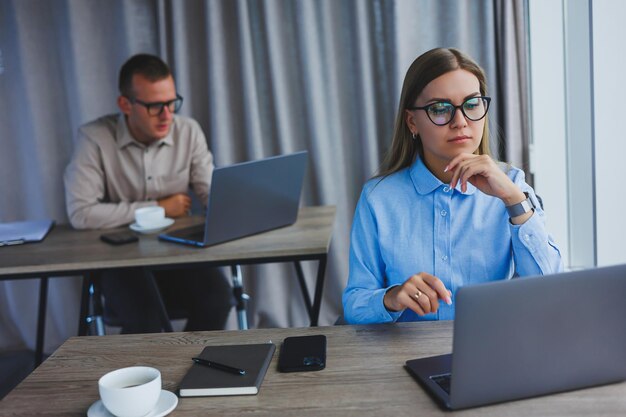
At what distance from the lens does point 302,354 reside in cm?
126

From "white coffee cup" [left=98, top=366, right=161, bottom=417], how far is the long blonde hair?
869mm

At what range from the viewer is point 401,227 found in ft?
5.31

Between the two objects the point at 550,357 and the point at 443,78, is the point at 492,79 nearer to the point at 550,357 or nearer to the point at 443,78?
the point at 443,78

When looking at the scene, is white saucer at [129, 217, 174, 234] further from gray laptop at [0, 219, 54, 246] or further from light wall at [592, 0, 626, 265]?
light wall at [592, 0, 626, 265]

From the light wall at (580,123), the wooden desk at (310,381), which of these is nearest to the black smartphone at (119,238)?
the wooden desk at (310,381)

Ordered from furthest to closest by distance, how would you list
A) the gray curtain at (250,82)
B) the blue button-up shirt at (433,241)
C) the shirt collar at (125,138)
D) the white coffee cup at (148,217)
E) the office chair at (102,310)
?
1. the gray curtain at (250,82)
2. the shirt collar at (125,138)
3. the white coffee cup at (148,217)
4. the office chair at (102,310)
5. the blue button-up shirt at (433,241)

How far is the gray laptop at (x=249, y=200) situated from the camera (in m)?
2.10

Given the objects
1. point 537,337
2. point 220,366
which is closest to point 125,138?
point 220,366

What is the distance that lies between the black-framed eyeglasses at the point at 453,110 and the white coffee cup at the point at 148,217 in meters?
1.21

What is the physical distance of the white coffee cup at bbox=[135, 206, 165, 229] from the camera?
2402mm

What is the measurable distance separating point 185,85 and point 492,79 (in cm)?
141

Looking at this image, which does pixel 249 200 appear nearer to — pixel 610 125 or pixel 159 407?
pixel 159 407

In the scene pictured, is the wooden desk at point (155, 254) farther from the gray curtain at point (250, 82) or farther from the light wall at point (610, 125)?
the light wall at point (610, 125)

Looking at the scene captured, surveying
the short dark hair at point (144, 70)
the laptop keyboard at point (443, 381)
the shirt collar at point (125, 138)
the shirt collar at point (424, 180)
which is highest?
the short dark hair at point (144, 70)
